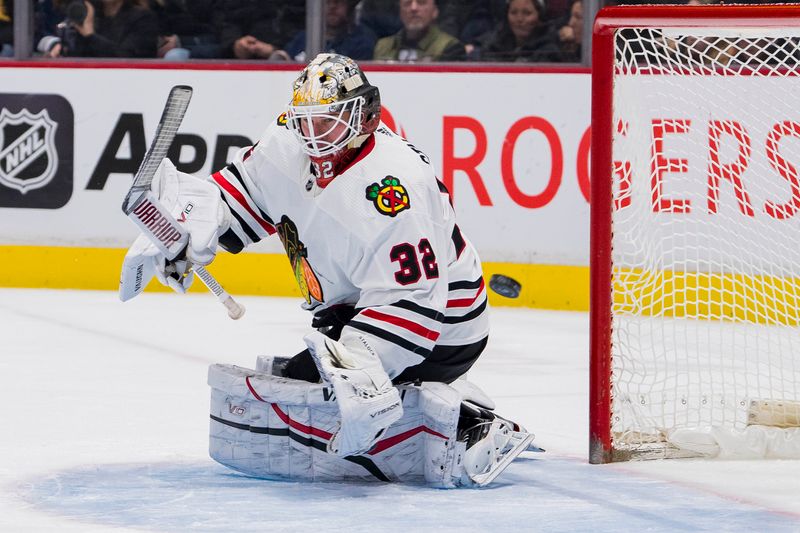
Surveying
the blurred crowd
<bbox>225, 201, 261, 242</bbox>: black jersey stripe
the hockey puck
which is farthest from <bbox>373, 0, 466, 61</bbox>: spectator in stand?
<bbox>225, 201, 261, 242</bbox>: black jersey stripe

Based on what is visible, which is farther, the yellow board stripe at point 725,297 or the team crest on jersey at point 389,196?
the yellow board stripe at point 725,297

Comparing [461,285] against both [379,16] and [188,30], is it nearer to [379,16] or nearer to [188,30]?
[379,16]

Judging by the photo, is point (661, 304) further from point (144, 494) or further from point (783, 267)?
point (144, 494)

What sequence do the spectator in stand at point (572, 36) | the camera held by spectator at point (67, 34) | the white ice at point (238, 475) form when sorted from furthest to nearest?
the camera held by spectator at point (67, 34)
the spectator in stand at point (572, 36)
the white ice at point (238, 475)

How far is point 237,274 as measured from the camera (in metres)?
6.00

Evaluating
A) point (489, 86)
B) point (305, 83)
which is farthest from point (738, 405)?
point (489, 86)

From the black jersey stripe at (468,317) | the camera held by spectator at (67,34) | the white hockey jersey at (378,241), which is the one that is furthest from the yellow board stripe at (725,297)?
the camera held by spectator at (67,34)

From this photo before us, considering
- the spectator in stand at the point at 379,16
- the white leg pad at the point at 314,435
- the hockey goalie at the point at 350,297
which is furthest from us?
the spectator in stand at the point at 379,16

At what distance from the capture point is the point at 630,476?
3033 millimetres

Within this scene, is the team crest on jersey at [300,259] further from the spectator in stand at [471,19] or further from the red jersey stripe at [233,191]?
the spectator in stand at [471,19]

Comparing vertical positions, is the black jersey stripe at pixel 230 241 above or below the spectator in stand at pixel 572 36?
below

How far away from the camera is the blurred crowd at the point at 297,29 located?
5.82 metres

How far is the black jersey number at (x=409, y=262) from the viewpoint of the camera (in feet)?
8.99

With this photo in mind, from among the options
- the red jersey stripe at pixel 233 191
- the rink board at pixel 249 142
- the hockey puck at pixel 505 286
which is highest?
the rink board at pixel 249 142
